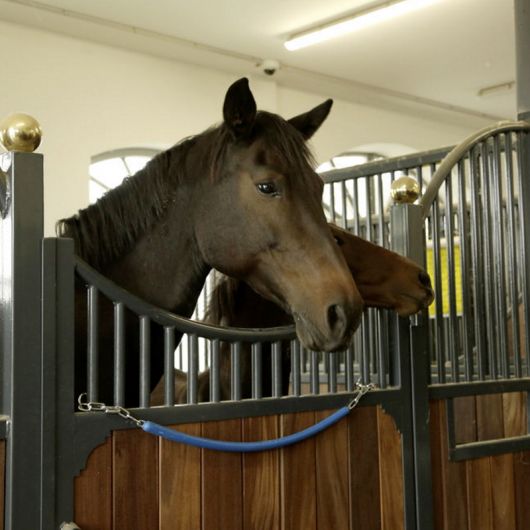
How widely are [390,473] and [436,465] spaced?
0.64 ft

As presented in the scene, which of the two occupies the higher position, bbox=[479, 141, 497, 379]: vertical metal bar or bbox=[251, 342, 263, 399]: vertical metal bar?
bbox=[479, 141, 497, 379]: vertical metal bar

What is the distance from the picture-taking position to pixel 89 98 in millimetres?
5371

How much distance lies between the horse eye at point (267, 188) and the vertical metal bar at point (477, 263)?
80 centimetres

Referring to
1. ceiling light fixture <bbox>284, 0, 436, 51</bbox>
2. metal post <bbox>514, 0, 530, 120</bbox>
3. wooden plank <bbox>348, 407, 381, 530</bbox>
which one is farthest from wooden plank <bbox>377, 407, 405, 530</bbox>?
ceiling light fixture <bbox>284, 0, 436, 51</bbox>

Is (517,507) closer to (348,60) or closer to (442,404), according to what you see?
(442,404)

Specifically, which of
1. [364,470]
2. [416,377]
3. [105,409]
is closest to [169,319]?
[105,409]

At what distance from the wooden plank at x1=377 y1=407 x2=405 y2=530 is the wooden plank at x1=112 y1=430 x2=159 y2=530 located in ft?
1.83

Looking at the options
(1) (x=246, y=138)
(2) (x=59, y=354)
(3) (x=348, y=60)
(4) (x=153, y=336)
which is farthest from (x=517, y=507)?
(3) (x=348, y=60)

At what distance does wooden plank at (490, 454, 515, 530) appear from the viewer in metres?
1.80

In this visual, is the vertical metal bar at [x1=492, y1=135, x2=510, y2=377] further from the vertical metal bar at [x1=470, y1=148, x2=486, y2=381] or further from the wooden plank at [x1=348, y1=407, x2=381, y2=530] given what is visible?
the wooden plank at [x1=348, y1=407, x2=381, y2=530]

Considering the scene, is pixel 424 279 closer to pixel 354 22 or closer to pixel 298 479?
pixel 298 479

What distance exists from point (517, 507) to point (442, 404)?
383 mm

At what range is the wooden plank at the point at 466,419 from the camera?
2449 millimetres

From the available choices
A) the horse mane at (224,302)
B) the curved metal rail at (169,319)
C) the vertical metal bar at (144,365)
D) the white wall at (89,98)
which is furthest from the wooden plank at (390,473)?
the white wall at (89,98)
